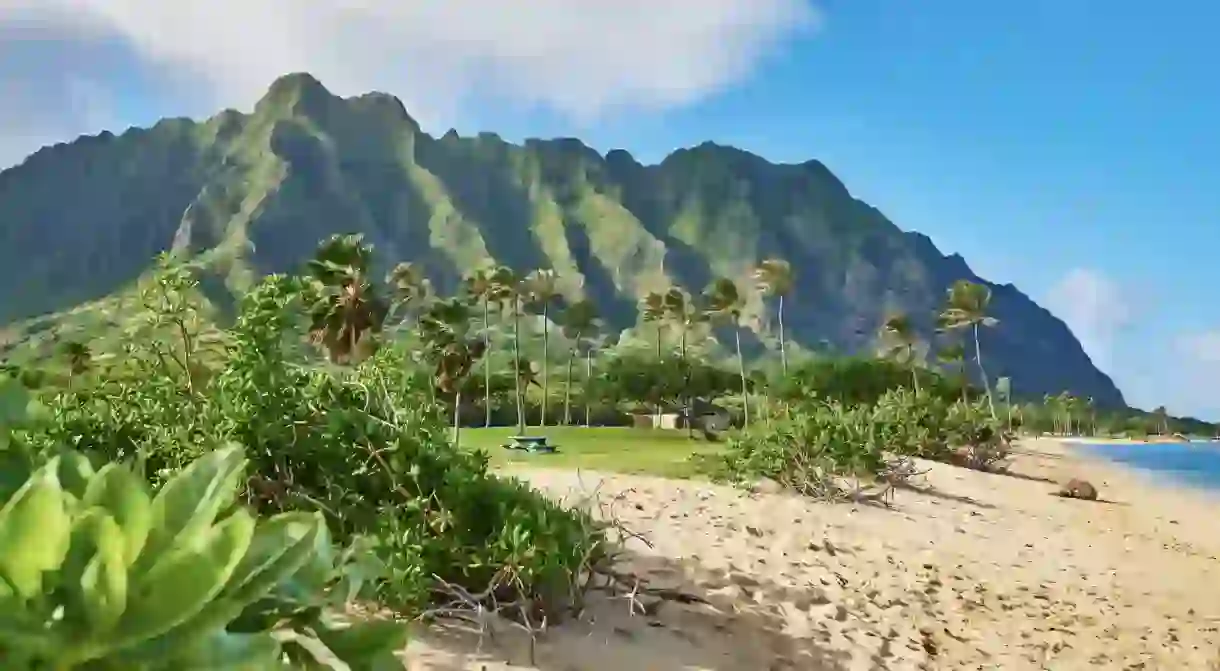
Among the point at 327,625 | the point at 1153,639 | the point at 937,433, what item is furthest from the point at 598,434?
the point at 327,625

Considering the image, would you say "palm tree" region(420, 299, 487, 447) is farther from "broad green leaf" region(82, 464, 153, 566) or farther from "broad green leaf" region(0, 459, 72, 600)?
"broad green leaf" region(0, 459, 72, 600)

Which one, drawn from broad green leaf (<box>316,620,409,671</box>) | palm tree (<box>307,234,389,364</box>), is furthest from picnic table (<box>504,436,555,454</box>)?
broad green leaf (<box>316,620,409,671</box>)

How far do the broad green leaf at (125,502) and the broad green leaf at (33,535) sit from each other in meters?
0.08

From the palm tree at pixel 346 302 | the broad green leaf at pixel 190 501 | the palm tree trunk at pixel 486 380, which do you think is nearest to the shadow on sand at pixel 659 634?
the broad green leaf at pixel 190 501

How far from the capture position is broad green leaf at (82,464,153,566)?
104cm

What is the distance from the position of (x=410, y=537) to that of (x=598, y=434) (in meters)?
49.7

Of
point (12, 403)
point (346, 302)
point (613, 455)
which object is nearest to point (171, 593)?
point (12, 403)

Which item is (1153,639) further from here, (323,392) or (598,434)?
(598,434)

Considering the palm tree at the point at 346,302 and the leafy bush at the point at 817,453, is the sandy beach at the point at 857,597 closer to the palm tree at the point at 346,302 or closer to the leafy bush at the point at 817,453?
the leafy bush at the point at 817,453

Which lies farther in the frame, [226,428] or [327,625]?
[226,428]

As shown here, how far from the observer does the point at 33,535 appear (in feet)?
3.14

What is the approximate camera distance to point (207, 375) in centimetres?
577

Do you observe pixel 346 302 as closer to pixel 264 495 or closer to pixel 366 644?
pixel 264 495

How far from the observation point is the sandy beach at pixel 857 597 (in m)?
5.76
